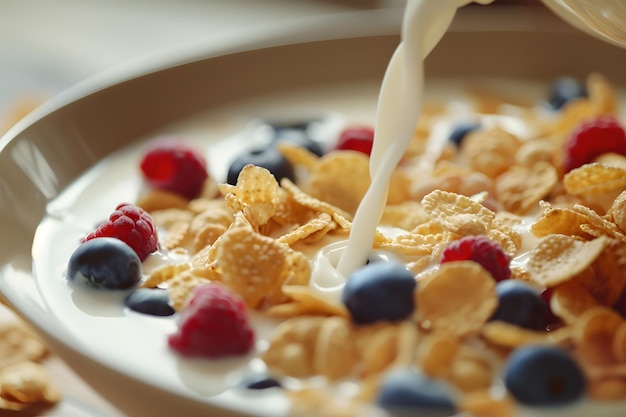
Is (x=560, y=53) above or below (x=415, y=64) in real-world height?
above

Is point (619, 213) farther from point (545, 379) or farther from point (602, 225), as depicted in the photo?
point (545, 379)

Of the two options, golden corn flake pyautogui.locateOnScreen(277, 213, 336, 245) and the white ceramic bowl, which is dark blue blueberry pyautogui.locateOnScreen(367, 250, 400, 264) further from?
the white ceramic bowl

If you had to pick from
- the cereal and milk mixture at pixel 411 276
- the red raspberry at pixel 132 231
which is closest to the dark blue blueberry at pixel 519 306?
the cereal and milk mixture at pixel 411 276

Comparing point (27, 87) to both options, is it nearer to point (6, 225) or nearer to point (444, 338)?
point (6, 225)

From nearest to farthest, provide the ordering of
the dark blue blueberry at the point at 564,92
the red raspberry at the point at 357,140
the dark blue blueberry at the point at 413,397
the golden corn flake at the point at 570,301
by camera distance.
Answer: the dark blue blueberry at the point at 413,397, the golden corn flake at the point at 570,301, the red raspberry at the point at 357,140, the dark blue blueberry at the point at 564,92

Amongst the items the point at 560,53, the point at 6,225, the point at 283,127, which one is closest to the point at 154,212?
the point at 6,225

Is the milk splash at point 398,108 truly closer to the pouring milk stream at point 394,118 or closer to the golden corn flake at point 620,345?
the pouring milk stream at point 394,118
